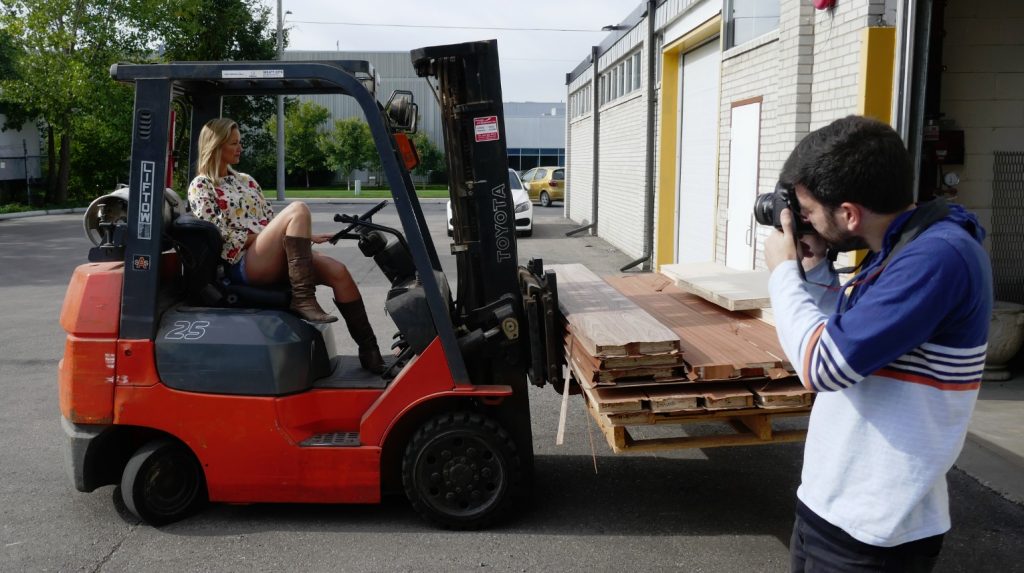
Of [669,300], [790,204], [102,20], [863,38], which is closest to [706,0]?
[863,38]

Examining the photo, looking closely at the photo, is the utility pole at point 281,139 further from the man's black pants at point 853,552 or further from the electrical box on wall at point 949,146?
the man's black pants at point 853,552

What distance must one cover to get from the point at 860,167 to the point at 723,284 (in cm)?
331

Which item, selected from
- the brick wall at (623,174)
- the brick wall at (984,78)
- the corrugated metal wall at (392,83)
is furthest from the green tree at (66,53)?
the brick wall at (984,78)

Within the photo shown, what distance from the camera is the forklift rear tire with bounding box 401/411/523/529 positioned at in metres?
4.74

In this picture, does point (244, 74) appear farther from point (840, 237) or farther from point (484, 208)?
point (840, 237)

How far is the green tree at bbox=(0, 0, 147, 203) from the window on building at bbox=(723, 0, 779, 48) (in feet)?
95.5

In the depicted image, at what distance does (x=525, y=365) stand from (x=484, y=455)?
54 centimetres

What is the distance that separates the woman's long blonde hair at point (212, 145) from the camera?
16.3 feet

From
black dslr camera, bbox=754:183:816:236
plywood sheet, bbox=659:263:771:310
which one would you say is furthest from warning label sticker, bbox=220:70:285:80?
black dslr camera, bbox=754:183:816:236

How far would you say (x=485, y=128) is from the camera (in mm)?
4867

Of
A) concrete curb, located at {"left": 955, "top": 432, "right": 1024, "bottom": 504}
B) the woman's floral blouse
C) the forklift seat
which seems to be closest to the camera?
the forklift seat

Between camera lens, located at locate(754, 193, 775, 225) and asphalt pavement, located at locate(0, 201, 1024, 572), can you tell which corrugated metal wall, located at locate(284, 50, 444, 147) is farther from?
camera lens, located at locate(754, 193, 775, 225)

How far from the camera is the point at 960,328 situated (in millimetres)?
2129

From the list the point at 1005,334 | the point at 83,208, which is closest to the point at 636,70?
the point at 1005,334
